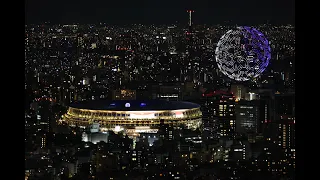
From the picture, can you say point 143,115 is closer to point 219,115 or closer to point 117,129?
point 117,129

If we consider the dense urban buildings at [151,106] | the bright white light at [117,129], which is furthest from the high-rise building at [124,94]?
the bright white light at [117,129]

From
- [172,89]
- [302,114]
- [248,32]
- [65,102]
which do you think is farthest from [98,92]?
[302,114]

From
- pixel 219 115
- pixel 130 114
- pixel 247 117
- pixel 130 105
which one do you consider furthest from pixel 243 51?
pixel 130 105

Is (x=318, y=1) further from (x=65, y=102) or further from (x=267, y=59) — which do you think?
(x=65, y=102)

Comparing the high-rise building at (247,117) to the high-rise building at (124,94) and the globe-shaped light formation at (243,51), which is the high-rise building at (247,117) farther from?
the high-rise building at (124,94)

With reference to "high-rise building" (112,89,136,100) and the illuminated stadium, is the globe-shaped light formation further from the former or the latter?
"high-rise building" (112,89,136,100)

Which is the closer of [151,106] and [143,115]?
[143,115]
